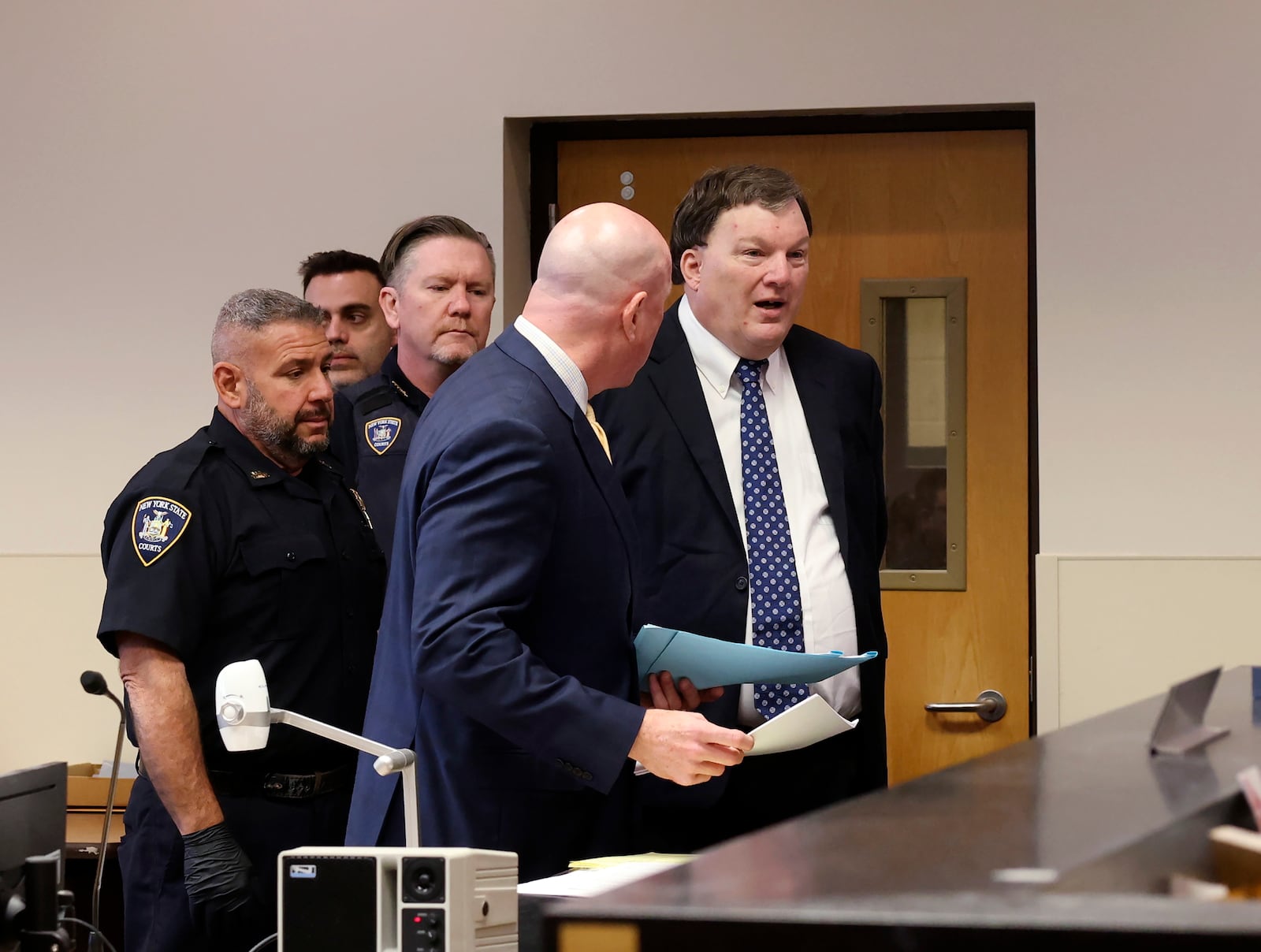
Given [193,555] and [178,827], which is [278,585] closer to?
[193,555]

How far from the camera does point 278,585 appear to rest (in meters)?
2.45

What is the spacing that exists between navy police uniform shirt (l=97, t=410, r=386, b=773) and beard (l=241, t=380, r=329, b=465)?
2 centimetres

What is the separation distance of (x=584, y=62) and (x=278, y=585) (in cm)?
169

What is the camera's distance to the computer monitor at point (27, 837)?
1.45m

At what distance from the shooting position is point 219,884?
2256 millimetres

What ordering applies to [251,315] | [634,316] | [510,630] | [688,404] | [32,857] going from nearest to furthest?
1. [32,857]
2. [510,630]
3. [634,316]
4. [688,404]
5. [251,315]

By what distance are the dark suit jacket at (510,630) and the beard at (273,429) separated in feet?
2.39

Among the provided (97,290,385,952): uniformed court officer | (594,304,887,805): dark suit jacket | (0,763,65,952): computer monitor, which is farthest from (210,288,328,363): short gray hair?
(0,763,65,952): computer monitor

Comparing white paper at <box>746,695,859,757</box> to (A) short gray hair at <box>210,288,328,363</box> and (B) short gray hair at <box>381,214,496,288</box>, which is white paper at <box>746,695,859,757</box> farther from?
(B) short gray hair at <box>381,214,496,288</box>

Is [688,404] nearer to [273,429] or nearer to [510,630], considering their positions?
[273,429]

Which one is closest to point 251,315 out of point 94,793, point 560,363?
point 560,363

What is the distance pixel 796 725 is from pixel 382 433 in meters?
1.33

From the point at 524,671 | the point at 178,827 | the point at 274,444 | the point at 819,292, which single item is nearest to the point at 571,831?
the point at 524,671

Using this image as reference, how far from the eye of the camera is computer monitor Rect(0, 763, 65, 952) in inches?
56.9
